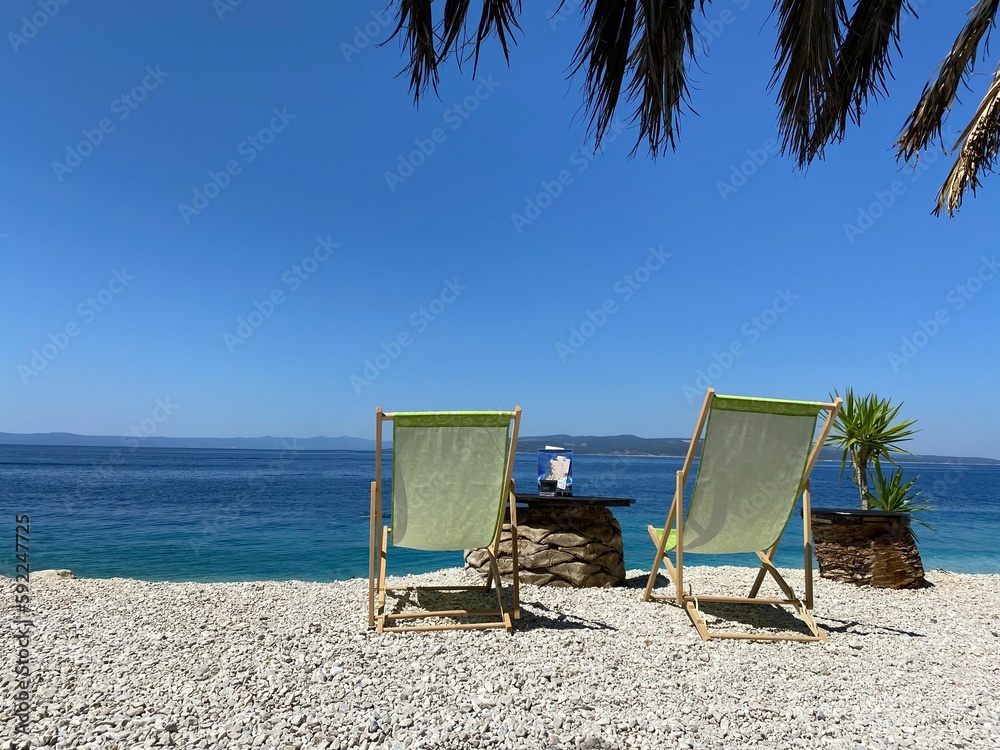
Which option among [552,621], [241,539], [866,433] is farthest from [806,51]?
[241,539]

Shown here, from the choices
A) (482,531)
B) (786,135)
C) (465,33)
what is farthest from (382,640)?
(786,135)

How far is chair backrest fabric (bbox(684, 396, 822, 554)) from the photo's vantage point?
349 cm

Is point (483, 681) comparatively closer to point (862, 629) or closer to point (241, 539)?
point (862, 629)

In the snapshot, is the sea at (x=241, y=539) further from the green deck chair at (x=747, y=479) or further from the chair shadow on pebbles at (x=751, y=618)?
the green deck chair at (x=747, y=479)

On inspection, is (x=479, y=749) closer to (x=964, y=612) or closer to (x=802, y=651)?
(x=802, y=651)

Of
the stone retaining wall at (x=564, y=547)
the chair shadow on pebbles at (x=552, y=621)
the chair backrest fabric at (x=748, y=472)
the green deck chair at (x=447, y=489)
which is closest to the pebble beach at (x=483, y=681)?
the chair shadow on pebbles at (x=552, y=621)

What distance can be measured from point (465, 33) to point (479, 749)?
8.42 feet

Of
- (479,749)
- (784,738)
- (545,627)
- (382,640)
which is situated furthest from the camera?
(545,627)

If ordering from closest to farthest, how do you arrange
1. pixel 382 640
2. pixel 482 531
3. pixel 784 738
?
pixel 784 738 < pixel 382 640 < pixel 482 531

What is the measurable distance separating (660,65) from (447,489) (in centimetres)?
260

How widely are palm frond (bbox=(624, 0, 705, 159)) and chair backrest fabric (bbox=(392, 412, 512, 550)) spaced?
5.87 feet

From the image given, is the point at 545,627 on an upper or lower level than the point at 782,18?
lower

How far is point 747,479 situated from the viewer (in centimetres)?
360

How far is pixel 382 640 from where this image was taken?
10.0 feet
